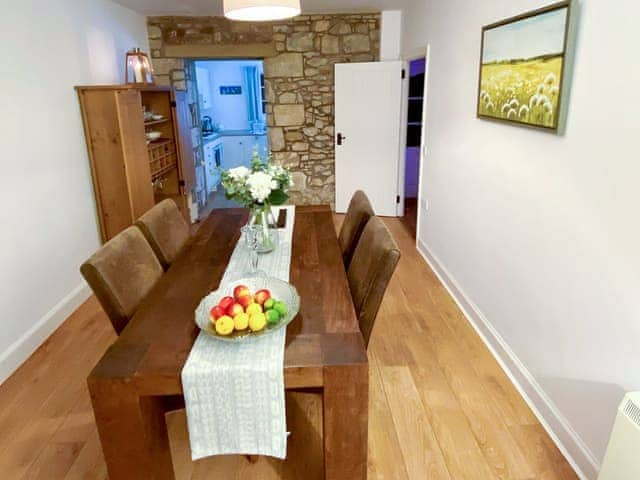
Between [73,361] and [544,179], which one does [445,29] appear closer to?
[544,179]

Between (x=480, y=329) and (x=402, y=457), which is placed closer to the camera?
(x=402, y=457)

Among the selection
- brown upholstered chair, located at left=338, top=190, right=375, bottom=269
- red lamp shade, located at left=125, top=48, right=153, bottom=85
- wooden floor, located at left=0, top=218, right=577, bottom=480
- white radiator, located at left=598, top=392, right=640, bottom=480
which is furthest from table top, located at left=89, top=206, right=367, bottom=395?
red lamp shade, located at left=125, top=48, right=153, bottom=85

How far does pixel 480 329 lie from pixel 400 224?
254cm

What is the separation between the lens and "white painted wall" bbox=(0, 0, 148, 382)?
2.68 m

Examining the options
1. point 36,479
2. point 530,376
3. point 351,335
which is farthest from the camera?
point 530,376

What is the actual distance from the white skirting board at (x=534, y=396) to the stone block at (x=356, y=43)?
3.21 meters

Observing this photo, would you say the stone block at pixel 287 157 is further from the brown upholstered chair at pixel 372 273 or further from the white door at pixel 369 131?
the brown upholstered chair at pixel 372 273

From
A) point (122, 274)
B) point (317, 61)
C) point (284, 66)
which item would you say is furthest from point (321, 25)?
point (122, 274)

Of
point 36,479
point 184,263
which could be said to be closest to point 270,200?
point 184,263

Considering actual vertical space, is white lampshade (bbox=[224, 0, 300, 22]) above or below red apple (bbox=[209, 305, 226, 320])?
above

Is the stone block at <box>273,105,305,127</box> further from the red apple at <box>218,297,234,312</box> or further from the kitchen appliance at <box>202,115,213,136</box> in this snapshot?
the red apple at <box>218,297,234,312</box>

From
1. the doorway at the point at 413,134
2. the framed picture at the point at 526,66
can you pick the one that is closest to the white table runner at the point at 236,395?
the framed picture at the point at 526,66

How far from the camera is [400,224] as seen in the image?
5402 mm

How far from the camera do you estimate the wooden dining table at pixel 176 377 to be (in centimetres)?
140
